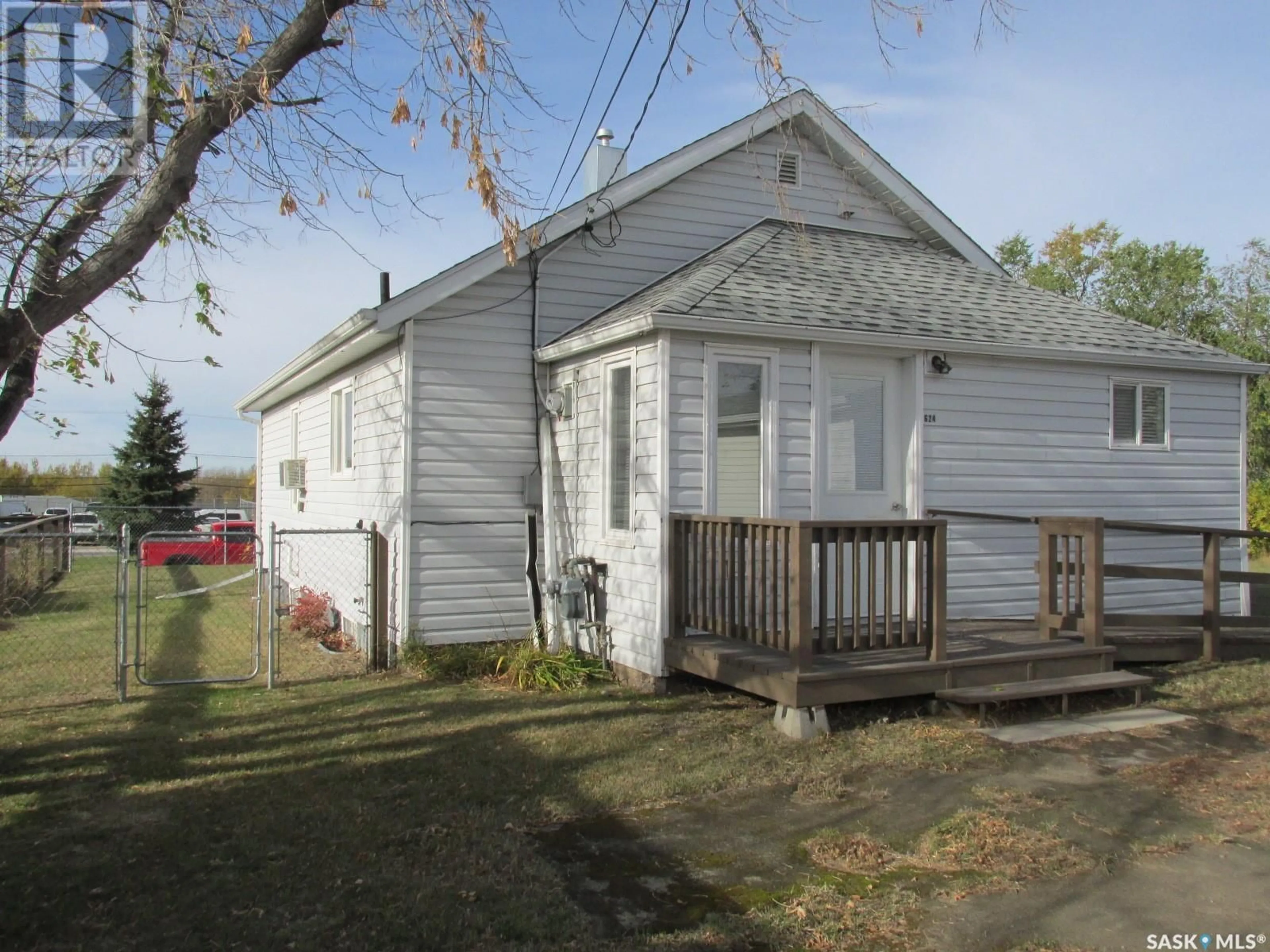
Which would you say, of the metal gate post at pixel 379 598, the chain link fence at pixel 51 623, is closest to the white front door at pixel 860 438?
the metal gate post at pixel 379 598

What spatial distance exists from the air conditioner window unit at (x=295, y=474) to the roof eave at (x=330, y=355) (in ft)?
3.58

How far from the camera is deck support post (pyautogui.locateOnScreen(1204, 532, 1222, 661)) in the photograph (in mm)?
8711

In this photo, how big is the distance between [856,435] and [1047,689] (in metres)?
2.65

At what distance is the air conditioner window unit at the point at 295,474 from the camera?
14039 mm

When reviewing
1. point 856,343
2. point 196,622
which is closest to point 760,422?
point 856,343

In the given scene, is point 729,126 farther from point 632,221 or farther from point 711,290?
point 711,290

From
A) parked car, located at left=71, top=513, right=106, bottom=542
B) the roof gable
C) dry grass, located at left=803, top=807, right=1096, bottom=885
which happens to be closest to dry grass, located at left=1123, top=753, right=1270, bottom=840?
dry grass, located at left=803, top=807, right=1096, bottom=885

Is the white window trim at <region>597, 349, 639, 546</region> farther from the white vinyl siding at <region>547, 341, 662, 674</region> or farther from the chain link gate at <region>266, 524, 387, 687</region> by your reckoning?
the chain link gate at <region>266, 524, 387, 687</region>

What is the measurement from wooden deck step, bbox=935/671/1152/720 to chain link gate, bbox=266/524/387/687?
5154mm

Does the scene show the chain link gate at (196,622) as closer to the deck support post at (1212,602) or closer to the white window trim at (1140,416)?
the white window trim at (1140,416)

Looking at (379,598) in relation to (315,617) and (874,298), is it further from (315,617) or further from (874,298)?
(874,298)

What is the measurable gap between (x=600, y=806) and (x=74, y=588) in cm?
1409

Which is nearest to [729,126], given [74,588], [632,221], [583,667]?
[632,221]

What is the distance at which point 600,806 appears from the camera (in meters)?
5.25
